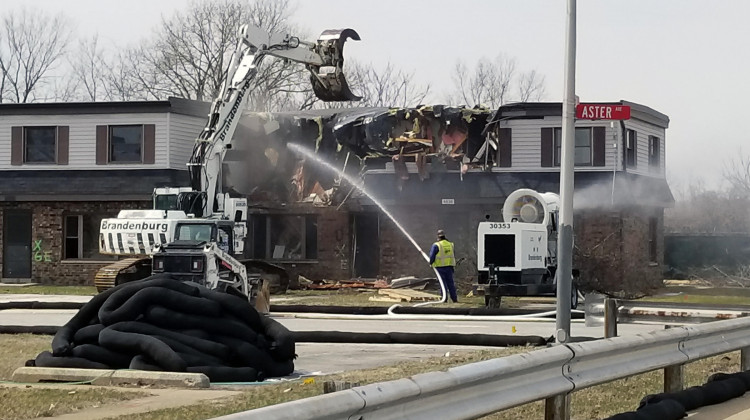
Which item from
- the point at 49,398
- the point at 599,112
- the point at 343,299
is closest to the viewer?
the point at 49,398

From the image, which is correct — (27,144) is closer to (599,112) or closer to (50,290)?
(50,290)

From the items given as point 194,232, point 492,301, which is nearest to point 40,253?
point 194,232

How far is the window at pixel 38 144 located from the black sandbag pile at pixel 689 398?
1261 inches

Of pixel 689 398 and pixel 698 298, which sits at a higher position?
pixel 689 398

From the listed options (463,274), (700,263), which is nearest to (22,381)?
(463,274)

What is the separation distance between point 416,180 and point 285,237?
194 inches

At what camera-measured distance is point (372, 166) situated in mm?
38875

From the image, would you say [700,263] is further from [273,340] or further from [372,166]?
[273,340]

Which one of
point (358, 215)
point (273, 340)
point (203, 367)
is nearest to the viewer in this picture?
point (203, 367)

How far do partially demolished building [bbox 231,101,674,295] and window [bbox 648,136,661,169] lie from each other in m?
0.53

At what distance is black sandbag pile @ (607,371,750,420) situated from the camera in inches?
395

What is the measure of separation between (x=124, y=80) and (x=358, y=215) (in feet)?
125

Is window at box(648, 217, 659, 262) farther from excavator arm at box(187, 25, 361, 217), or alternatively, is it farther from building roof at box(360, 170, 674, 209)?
excavator arm at box(187, 25, 361, 217)

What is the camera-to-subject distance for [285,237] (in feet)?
131
